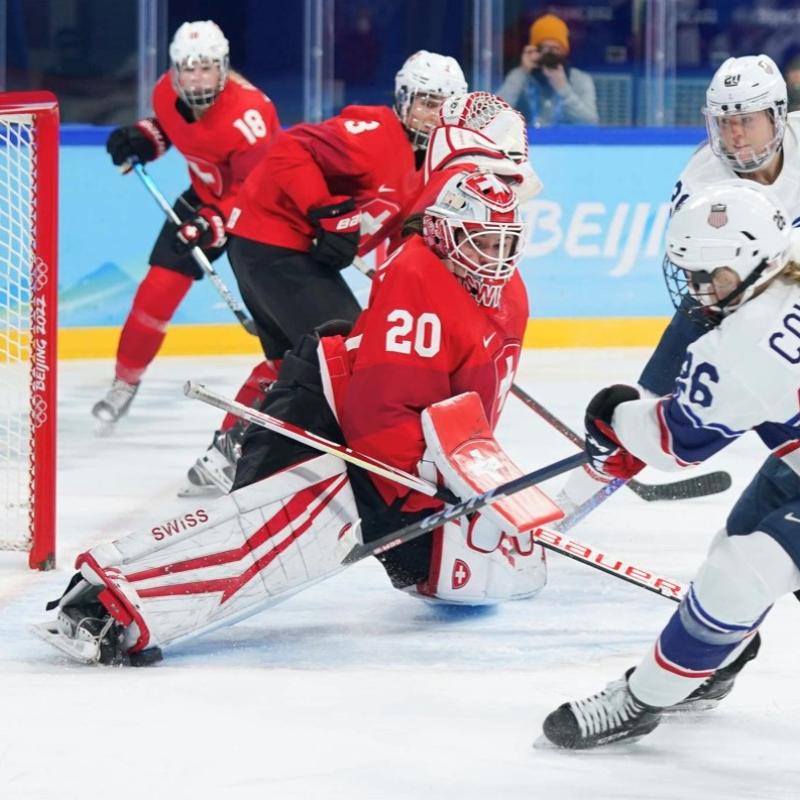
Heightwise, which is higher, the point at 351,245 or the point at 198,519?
the point at 351,245

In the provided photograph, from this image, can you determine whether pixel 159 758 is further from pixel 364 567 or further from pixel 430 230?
pixel 364 567

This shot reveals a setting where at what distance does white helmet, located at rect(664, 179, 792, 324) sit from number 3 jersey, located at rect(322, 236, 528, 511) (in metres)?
0.65

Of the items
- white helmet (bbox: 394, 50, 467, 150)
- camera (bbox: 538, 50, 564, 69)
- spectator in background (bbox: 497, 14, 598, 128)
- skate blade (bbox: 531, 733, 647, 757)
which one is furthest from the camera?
camera (bbox: 538, 50, 564, 69)

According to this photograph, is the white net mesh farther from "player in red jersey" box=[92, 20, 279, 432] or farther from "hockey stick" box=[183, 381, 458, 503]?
"hockey stick" box=[183, 381, 458, 503]

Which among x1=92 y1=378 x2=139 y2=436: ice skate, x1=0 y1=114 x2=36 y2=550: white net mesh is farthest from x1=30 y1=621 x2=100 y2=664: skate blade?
x1=92 y1=378 x2=139 y2=436: ice skate

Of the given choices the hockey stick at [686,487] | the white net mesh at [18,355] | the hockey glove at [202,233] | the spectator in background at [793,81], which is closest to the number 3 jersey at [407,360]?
the white net mesh at [18,355]

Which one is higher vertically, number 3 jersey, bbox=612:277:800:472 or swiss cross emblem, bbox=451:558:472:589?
number 3 jersey, bbox=612:277:800:472

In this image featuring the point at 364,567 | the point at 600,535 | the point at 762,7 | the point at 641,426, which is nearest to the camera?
the point at 641,426

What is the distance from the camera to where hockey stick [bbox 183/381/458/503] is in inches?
109

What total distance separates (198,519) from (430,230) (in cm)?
60

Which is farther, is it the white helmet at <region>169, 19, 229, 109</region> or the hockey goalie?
the white helmet at <region>169, 19, 229, 109</region>

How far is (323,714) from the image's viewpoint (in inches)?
99.6

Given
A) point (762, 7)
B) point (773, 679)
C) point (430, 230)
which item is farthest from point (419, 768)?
point (762, 7)

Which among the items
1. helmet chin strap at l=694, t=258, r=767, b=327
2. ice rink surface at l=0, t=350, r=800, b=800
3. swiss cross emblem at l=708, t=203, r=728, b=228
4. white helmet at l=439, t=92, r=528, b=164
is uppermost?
white helmet at l=439, t=92, r=528, b=164
